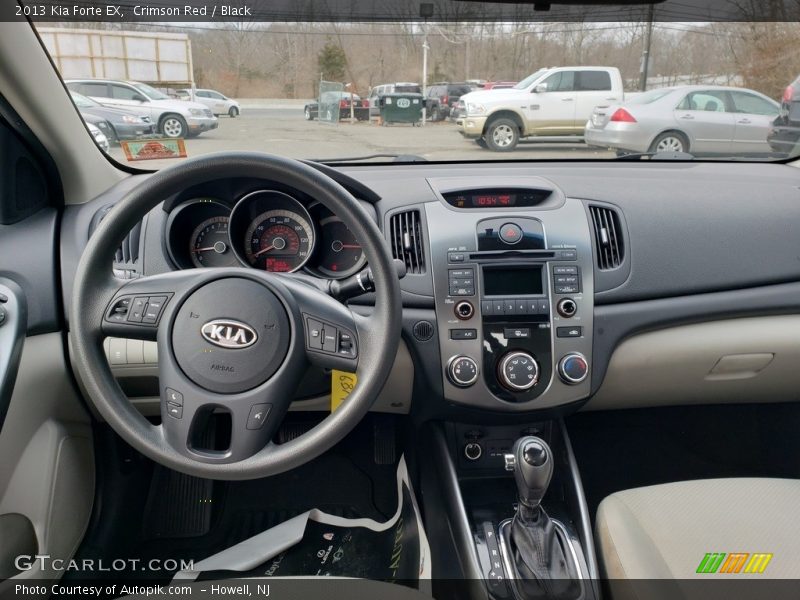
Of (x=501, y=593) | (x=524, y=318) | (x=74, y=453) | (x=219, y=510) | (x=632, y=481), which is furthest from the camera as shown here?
(x=632, y=481)

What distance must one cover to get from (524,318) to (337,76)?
0.98 m

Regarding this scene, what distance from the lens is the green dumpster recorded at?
2.03 m

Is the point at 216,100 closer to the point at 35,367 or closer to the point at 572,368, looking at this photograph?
the point at 35,367

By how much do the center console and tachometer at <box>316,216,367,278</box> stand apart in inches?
9.7

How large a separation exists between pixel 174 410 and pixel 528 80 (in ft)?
5.10

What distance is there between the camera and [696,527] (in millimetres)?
1694

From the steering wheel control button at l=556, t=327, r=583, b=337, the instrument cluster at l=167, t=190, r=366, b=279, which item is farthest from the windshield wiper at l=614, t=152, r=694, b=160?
the instrument cluster at l=167, t=190, r=366, b=279

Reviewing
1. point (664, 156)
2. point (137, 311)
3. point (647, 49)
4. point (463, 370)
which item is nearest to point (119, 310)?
point (137, 311)

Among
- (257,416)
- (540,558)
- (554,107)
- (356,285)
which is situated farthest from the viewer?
(554,107)

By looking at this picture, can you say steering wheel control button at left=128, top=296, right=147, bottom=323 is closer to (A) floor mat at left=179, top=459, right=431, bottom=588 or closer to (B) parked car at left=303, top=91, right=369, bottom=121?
(B) parked car at left=303, top=91, right=369, bottom=121

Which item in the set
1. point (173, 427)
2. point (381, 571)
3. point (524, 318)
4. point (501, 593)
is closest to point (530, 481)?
point (501, 593)

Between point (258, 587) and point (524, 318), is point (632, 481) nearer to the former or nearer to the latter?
point (524, 318)

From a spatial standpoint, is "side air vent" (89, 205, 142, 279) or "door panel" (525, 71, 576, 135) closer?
"side air vent" (89, 205, 142, 279)

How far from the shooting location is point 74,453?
2.06m
